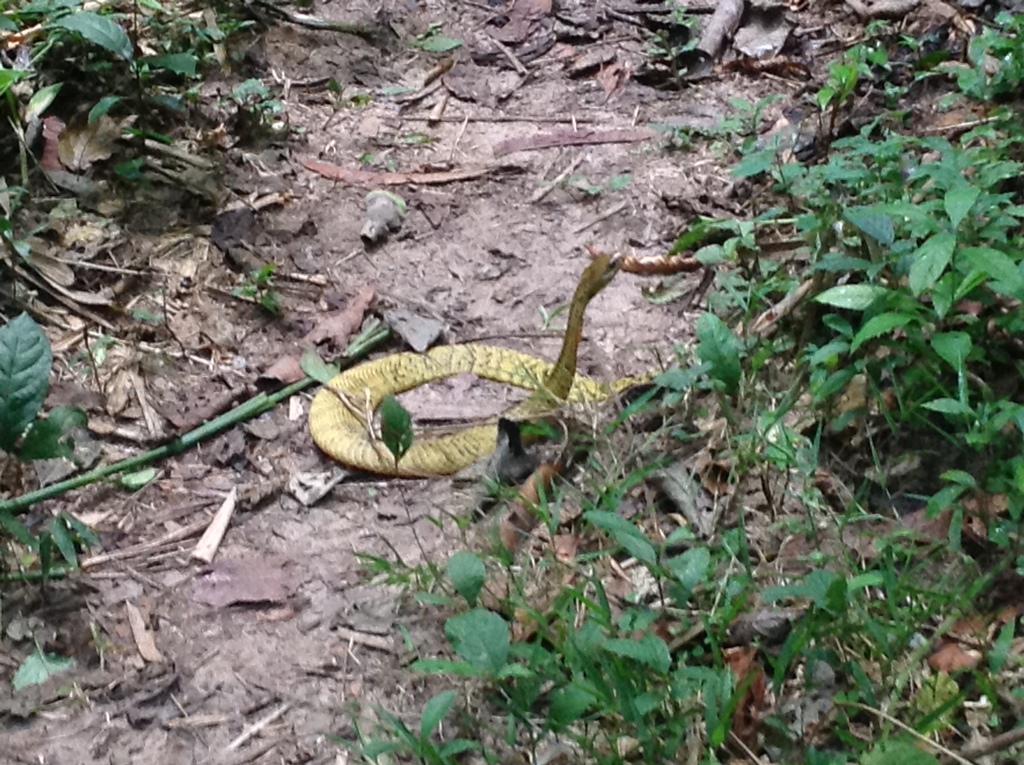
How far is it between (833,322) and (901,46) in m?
2.75

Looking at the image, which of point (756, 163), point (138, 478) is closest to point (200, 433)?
point (138, 478)

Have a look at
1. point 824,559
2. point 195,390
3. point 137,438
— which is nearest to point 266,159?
point 195,390

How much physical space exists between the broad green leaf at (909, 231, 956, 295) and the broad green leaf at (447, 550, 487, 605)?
1.34m

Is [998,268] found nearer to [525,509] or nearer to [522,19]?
[525,509]

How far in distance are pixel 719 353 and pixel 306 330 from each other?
74.5 inches

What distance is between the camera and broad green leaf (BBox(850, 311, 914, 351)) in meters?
2.53

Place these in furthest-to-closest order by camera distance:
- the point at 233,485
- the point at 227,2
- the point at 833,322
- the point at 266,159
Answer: the point at 227,2 < the point at 266,159 < the point at 233,485 < the point at 833,322

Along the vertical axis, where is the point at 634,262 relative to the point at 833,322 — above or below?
below

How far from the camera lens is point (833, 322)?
2.81 m

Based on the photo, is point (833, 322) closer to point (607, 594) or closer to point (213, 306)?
point (607, 594)

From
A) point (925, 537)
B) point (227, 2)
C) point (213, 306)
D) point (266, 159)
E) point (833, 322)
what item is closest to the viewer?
point (925, 537)

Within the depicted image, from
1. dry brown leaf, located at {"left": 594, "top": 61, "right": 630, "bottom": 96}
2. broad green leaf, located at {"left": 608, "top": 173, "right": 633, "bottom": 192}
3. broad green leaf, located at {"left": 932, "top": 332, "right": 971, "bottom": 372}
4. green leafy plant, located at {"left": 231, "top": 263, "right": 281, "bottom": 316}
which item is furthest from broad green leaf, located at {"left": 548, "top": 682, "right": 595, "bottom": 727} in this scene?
dry brown leaf, located at {"left": 594, "top": 61, "right": 630, "bottom": 96}

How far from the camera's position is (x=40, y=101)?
13.8ft

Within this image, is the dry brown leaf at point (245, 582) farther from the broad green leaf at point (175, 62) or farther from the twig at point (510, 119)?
the twig at point (510, 119)
